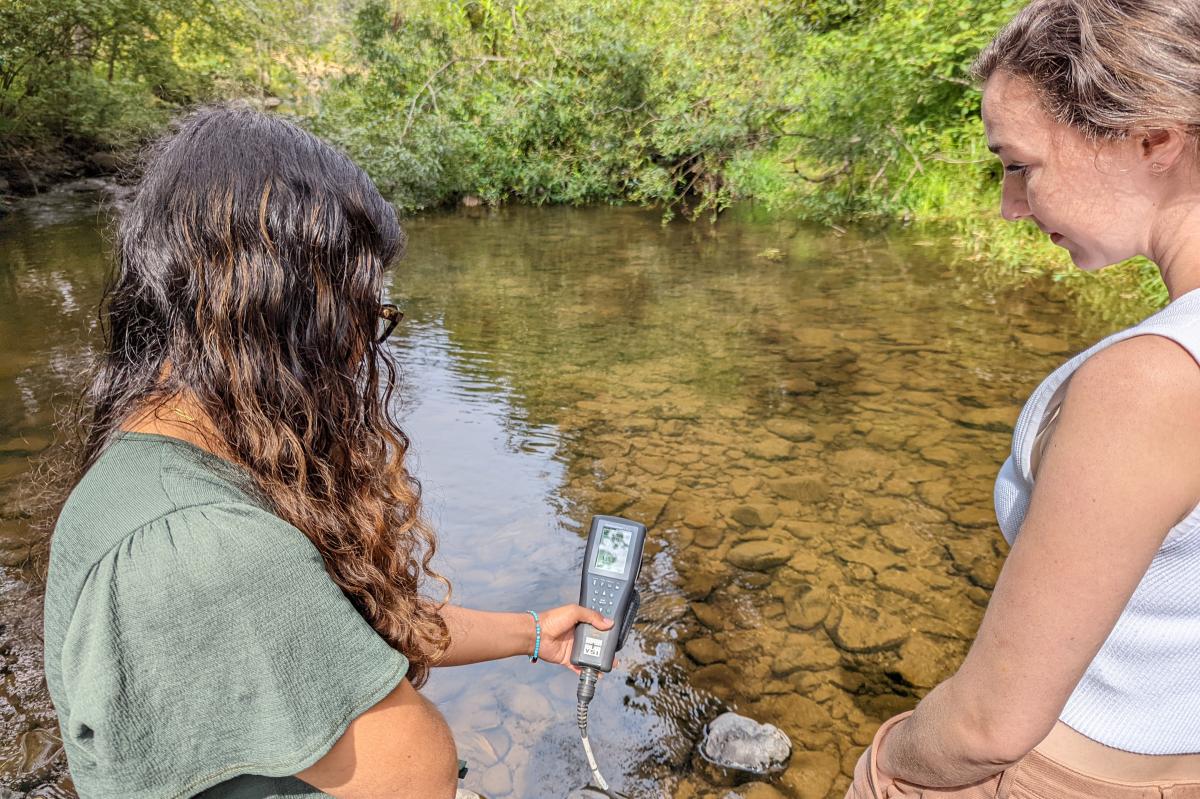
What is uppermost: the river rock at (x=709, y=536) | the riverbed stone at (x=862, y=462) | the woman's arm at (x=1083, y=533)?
the woman's arm at (x=1083, y=533)

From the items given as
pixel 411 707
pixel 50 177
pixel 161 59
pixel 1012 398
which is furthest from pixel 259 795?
pixel 161 59

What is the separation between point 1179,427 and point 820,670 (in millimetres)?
2273

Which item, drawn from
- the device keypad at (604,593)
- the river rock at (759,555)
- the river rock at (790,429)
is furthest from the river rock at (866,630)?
the river rock at (790,429)

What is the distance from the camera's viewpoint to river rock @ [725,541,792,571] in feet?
10.9

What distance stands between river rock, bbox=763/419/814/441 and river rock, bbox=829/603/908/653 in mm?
1530

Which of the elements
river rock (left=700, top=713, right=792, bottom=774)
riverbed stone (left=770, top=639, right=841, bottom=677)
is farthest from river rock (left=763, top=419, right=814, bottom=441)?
river rock (left=700, top=713, right=792, bottom=774)

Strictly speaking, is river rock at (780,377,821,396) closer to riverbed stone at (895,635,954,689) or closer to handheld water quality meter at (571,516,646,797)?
riverbed stone at (895,635,954,689)

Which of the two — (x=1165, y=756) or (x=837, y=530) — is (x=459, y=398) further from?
(x=1165, y=756)

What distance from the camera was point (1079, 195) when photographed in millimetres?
954

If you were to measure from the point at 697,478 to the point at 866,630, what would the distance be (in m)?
1.27

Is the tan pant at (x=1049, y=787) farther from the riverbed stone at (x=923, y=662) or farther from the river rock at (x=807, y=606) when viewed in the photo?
the river rock at (x=807, y=606)

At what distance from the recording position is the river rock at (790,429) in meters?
4.47

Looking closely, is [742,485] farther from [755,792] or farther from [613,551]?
Result: [613,551]

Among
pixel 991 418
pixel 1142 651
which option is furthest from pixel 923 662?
pixel 991 418
